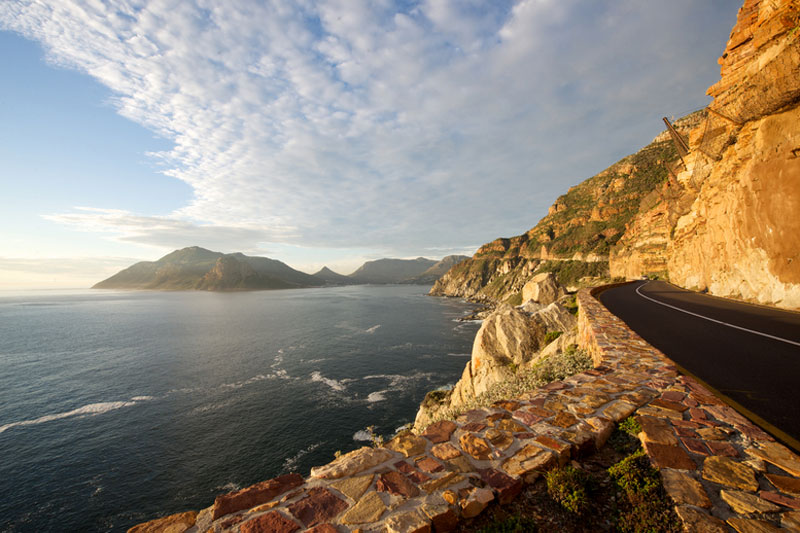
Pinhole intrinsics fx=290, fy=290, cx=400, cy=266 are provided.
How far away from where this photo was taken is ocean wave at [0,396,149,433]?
77.4 feet

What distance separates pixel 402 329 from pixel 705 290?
147 feet

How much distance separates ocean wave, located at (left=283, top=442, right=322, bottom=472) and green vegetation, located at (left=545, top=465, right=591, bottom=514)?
1968cm

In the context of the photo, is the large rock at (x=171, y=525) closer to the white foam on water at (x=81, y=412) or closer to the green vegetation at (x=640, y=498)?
the green vegetation at (x=640, y=498)

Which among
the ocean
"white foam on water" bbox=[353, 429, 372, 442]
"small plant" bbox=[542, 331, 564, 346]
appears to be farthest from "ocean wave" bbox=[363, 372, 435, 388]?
"small plant" bbox=[542, 331, 564, 346]

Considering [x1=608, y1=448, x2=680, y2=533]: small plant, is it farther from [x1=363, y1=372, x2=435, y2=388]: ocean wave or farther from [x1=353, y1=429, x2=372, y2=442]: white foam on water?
[x1=363, y1=372, x2=435, y2=388]: ocean wave

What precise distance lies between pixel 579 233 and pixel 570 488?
361ft

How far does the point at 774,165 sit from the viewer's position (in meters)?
13.0

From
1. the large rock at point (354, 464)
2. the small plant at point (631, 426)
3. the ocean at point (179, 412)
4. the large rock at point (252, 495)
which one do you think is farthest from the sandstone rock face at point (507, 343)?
the large rock at point (252, 495)

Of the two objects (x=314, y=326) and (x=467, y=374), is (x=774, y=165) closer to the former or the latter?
(x=467, y=374)

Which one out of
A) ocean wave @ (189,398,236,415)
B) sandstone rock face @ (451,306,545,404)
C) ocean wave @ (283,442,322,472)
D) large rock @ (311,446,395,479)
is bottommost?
ocean wave @ (283,442,322,472)

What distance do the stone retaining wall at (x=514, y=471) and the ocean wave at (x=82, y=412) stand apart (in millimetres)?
34635

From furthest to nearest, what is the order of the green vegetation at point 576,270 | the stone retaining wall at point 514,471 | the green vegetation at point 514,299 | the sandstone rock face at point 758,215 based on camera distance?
the green vegetation at point 514,299 → the green vegetation at point 576,270 → the sandstone rock face at point 758,215 → the stone retaining wall at point 514,471

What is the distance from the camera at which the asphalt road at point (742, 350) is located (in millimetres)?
4543

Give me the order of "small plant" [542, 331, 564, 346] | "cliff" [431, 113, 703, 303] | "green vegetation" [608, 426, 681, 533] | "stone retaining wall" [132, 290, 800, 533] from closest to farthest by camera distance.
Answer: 1. "green vegetation" [608, 426, 681, 533]
2. "stone retaining wall" [132, 290, 800, 533]
3. "small plant" [542, 331, 564, 346]
4. "cliff" [431, 113, 703, 303]
